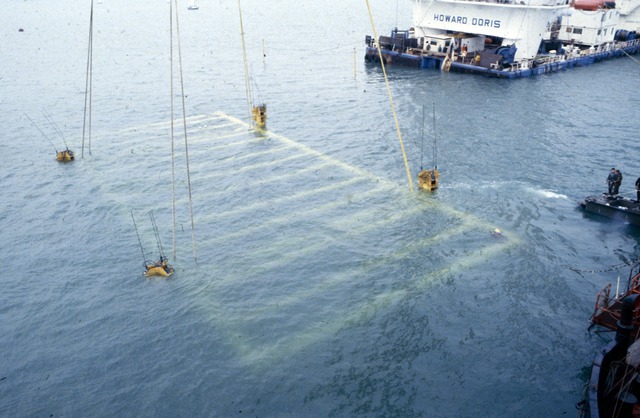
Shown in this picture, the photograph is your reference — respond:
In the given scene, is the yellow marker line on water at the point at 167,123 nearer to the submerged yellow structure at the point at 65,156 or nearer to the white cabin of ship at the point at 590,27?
the submerged yellow structure at the point at 65,156

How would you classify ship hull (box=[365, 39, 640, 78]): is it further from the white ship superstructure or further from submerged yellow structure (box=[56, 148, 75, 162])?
submerged yellow structure (box=[56, 148, 75, 162])

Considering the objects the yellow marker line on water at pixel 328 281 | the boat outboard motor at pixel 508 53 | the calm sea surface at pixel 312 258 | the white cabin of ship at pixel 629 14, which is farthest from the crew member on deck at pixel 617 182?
the white cabin of ship at pixel 629 14

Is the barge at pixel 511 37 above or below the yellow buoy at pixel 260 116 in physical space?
above

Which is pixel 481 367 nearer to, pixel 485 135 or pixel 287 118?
pixel 485 135

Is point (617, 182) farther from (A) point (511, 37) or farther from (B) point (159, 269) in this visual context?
(A) point (511, 37)

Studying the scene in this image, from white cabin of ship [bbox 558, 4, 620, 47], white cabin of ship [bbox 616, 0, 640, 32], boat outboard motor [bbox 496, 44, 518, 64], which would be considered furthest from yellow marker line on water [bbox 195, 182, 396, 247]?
white cabin of ship [bbox 616, 0, 640, 32]

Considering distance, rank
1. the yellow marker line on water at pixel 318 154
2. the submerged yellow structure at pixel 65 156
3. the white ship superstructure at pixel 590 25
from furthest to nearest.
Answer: the white ship superstructure at pixel 590 25 → the submerged yellow structure at pixel 65 156 → the yellow marker line on water at pixel 318 154
